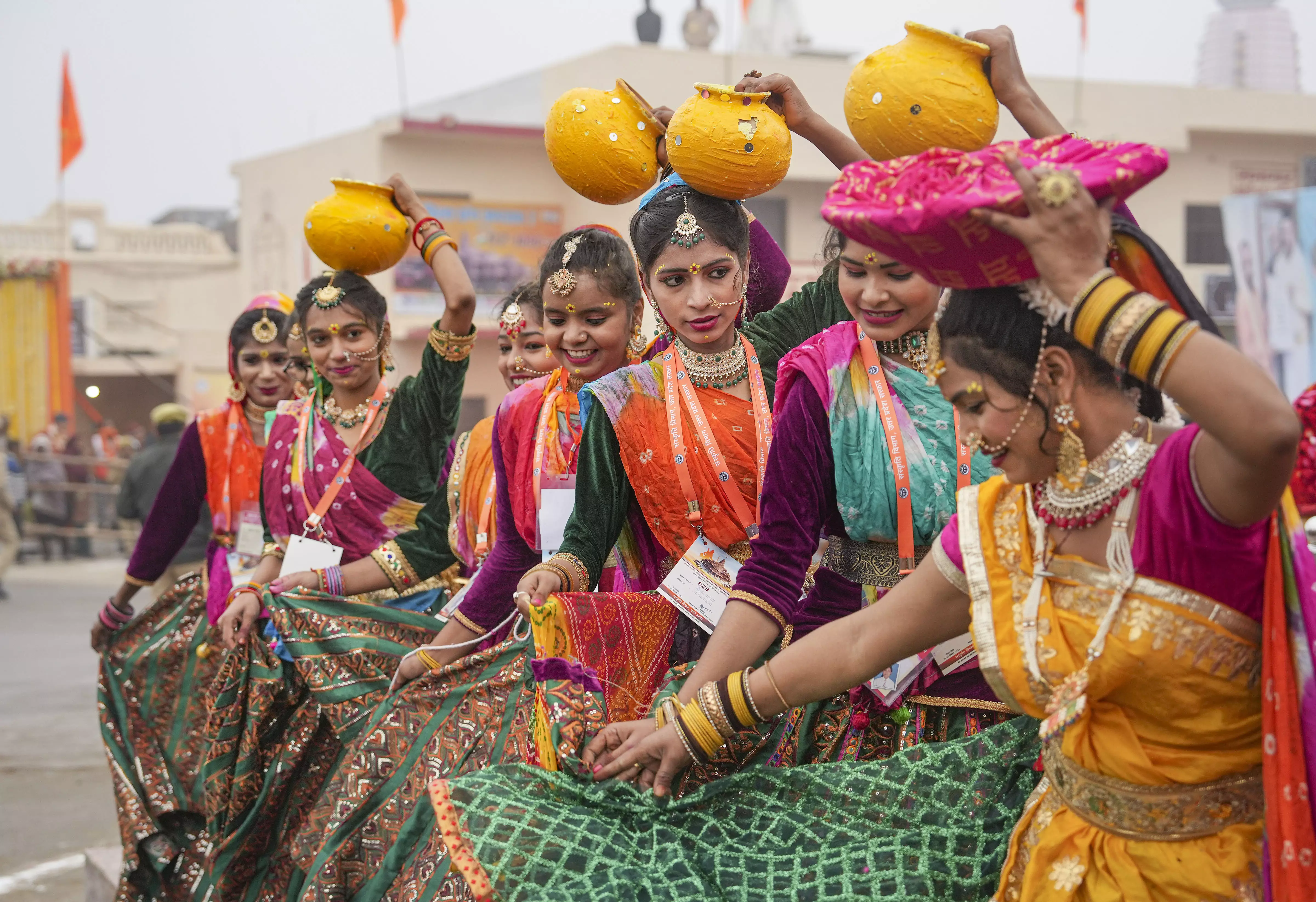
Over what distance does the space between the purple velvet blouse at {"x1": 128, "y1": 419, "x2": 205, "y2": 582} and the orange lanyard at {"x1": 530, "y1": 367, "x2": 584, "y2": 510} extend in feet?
7.11

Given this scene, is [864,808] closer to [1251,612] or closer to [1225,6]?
[1251,612]

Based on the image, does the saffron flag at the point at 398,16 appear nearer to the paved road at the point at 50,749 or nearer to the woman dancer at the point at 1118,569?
the paved road at the point at 50,749

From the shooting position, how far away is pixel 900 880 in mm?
2016

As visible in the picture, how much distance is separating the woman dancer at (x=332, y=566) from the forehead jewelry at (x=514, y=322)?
297mm

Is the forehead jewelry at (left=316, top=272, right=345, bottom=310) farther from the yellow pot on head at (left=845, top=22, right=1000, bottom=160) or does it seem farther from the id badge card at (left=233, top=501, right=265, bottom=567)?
the yellow pot on head at (left=845, top=22, right=1000, bottom=160)

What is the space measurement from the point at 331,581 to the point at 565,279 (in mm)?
1461

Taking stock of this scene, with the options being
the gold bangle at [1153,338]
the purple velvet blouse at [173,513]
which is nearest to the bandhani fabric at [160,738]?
the purple velvet blouse at [173,513]

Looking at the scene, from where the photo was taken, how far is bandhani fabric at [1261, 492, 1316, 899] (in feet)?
5.19

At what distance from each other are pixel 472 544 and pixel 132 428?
23722 mm

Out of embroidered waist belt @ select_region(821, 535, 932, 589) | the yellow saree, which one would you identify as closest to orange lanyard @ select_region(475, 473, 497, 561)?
embroidered waist belt @ select_region(821, 535, 932, 589)

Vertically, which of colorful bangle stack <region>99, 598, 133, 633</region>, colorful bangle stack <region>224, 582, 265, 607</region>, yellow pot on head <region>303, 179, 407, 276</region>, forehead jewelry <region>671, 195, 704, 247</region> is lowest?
colorful bangle stack <region>99, 598, 133, 633</region>

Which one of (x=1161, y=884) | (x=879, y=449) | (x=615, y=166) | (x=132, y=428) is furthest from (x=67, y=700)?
(x=132, y=428)

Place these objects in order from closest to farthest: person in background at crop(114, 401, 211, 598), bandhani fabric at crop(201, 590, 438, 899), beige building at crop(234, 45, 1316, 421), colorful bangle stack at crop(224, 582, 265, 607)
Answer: bandhani fabric at crop(201, 590, 438, 899), colorful bangle stack at crop(224, 582, 265, 607), person in background at crop(114, 401, 211, 598), beige building at crop(234, 45, 1316, 421)

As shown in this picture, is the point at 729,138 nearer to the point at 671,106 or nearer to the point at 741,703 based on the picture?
the point at 741,703
